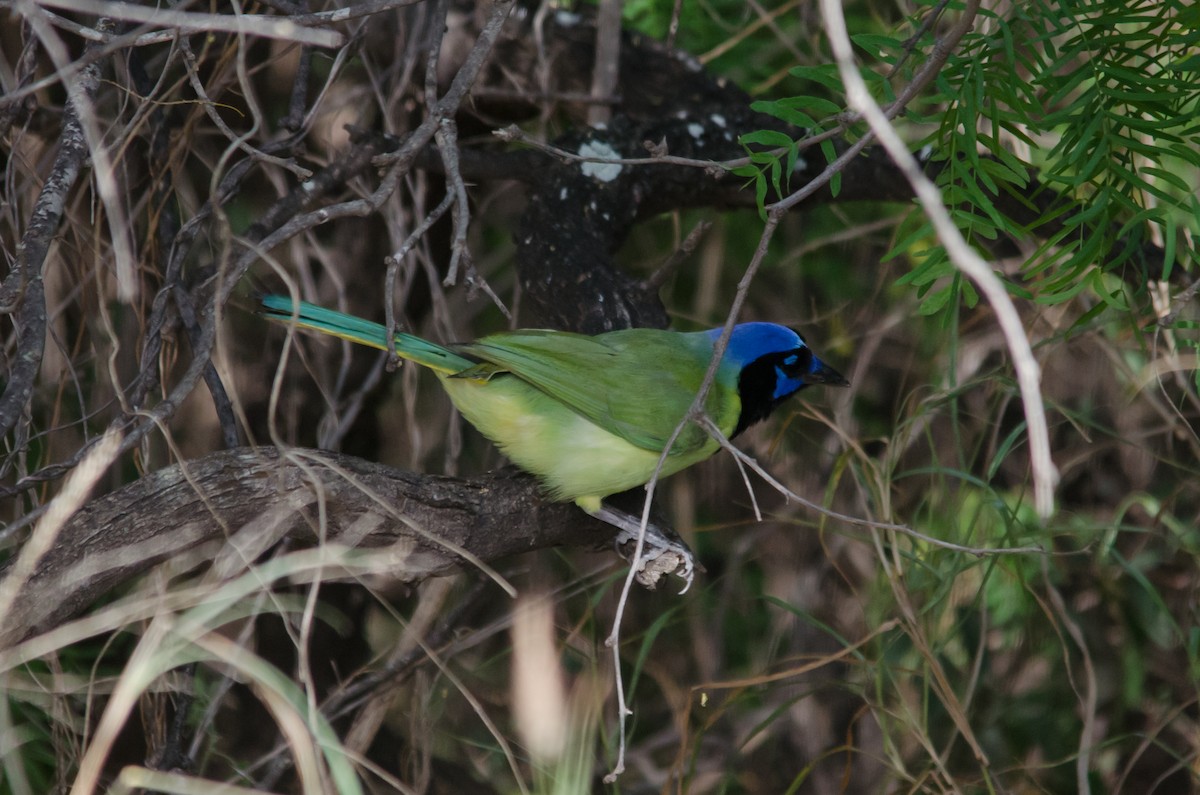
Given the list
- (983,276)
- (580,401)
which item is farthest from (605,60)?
(983,276)

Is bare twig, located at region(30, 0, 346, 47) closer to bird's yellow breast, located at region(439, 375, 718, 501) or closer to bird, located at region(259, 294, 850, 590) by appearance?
bird, located at region(259, 294, 850, 590)

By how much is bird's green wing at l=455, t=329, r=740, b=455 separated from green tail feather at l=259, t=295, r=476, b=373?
5 centimetres

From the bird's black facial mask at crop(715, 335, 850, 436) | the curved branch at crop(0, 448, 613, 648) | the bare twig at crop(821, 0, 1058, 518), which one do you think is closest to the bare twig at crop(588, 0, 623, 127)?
the bird's black facial mask at crop(715, 335, 850, 436)

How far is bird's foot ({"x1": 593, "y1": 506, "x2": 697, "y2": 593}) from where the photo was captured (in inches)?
112

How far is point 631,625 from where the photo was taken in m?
4.50

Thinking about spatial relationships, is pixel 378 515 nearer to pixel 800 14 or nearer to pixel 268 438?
pixel 268 438

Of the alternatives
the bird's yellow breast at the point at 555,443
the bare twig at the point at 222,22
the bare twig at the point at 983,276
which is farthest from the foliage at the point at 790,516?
the bare twig at the point at 983,276

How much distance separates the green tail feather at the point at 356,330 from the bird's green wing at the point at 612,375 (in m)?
0.05

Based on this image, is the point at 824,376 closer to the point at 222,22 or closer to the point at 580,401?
the point at 580,401

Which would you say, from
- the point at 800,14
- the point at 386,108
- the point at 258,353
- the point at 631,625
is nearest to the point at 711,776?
the point at 631,625

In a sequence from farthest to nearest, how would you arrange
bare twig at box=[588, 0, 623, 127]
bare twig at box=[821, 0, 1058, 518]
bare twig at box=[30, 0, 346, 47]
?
bare twig at box=[588, 0, 623, 127] < bare twig at box=[30, 0, 346, 47] < bare twig at box=[821, 0, 1058, 518]

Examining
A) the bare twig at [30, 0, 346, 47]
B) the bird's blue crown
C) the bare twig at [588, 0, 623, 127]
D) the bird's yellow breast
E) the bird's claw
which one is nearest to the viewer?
the bare twig at [30, 0, 346, 47]

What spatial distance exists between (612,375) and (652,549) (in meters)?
0.51

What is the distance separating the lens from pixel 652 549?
2.92 meters
